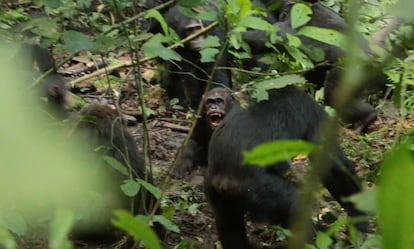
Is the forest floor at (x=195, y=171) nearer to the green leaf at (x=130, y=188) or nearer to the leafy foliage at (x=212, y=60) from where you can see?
the leafy foliage at (x=212, y=60)

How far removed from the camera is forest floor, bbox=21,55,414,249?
503cm

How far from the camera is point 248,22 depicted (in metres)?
3.38

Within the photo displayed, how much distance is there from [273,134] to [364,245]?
1184mm

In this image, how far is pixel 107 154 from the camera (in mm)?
4617

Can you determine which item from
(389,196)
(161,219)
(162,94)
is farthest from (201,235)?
(389,196)

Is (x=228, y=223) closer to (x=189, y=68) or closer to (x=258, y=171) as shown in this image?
(x=258, y=171)

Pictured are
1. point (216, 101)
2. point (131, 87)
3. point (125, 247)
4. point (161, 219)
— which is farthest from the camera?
point (131, 87)

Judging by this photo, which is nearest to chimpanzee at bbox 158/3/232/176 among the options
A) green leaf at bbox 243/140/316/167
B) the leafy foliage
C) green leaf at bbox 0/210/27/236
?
the leafy foliage

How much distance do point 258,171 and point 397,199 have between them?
3527 mm

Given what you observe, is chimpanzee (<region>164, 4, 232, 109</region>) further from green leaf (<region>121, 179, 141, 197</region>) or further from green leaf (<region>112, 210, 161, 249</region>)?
green leaf (<region>112, 210, 161, 249</region>)

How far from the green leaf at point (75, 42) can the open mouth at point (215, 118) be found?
252 centimetres

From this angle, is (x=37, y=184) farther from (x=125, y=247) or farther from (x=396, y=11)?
(x=125, y=247)

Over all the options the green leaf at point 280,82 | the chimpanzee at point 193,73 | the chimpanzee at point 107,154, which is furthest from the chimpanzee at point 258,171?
the chimpanzee at point 193,73

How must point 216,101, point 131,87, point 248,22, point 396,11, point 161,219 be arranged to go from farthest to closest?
point 131,87, point 216,101, point 161,219, point 248,22, point 396,11
